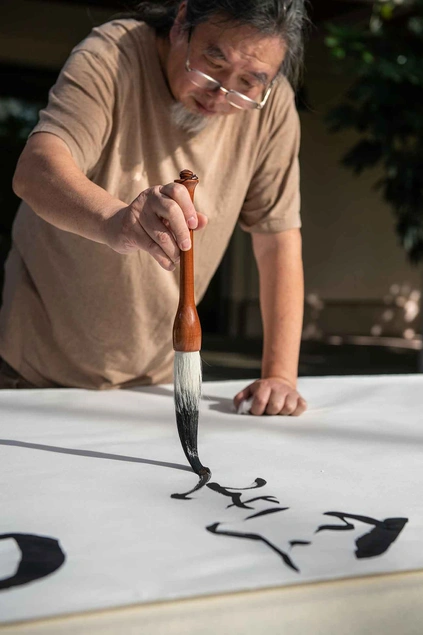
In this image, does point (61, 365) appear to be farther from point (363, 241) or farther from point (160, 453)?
point (363, 241)

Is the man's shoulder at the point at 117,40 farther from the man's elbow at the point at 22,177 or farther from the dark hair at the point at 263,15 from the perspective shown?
the man's elbow at the point at 22,177

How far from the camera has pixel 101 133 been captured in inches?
54.3

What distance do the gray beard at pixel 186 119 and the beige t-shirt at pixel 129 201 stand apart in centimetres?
2

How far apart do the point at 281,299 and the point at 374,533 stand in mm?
887

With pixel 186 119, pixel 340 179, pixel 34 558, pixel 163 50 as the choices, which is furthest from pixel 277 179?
pixel 340 179

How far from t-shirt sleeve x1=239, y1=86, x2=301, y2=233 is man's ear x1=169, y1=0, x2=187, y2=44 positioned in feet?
0.89

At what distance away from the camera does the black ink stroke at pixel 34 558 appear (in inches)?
23.5

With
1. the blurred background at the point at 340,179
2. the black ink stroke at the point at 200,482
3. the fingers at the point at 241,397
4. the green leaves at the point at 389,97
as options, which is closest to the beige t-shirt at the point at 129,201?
the fingers at the point at 241,397

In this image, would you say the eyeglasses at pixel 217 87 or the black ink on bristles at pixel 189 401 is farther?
the eyeglasses at pixel 217 87

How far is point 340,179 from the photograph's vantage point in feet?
28.8

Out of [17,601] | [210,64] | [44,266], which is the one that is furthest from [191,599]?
[44,266]

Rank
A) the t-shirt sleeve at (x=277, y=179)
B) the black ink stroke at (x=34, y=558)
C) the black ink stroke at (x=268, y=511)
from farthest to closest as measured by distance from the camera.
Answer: the t-shirt sleeve at (x=277, y=179)
the black ink stroke at (x=268, y=511)
the black ink stroke at (x=34, y=558)

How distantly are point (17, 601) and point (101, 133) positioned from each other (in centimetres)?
98

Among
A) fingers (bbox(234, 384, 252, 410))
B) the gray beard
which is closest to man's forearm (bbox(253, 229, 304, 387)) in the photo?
fingers (bbox(234, 384, 252, 410))
